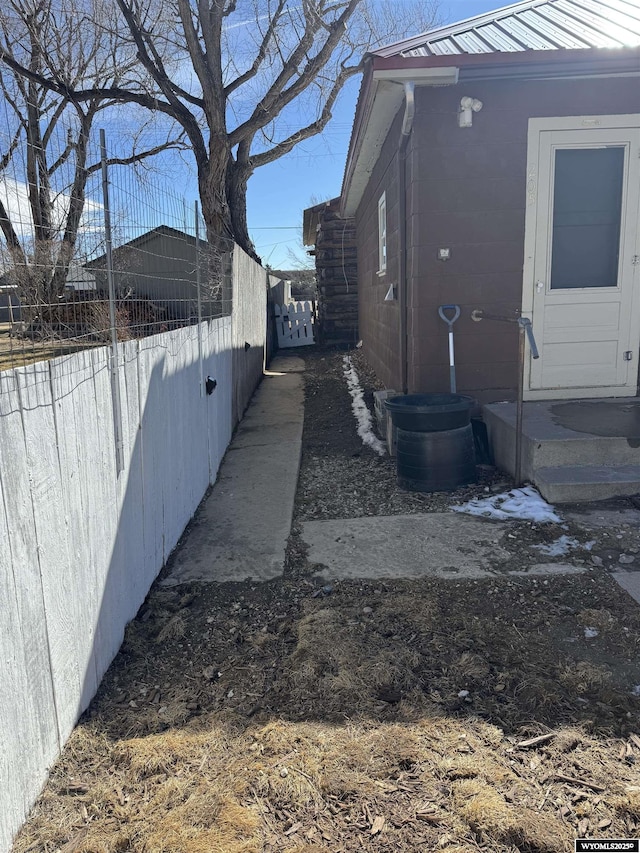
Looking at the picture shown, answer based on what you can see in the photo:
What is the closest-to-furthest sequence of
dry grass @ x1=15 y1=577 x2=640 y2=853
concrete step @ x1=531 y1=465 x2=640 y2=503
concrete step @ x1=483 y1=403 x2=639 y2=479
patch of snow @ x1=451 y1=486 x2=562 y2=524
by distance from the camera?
dry grass @ x1=15 y1=577 x2=640 y2=853
patch of snow @ x1=451 y1=486 x2=562 y2=524
concrete step @ x1=531 y1=465 x2=640 y2=503
concrete step @ x1=483 y1=403 x2=639 y2=479

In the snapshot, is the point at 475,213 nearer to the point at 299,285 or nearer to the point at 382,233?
the point at 382,233

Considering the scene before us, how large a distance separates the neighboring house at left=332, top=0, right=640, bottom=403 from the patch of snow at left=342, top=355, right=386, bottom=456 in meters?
0.82

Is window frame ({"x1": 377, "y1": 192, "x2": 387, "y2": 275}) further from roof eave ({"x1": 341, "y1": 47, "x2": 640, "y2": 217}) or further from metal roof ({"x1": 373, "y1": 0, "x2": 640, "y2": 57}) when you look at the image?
roof eave ({"x1": 341, "y1": 47, "x2": 640, "y2": 217})

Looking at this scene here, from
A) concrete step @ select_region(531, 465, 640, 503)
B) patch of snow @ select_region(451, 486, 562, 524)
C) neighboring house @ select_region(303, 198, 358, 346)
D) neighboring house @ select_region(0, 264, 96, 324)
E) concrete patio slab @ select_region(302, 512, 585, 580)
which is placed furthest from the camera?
neighboring house @ select_region(303, 198, 358, 346)

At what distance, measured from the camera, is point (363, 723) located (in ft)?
7.03

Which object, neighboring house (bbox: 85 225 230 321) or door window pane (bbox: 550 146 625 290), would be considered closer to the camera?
neighboring house (bbox: 85 225 230 321)

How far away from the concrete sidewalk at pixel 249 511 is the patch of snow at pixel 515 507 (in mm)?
1277

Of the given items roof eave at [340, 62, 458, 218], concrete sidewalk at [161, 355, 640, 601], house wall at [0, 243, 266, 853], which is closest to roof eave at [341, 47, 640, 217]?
roof eave at [340, 62, 458, 218]

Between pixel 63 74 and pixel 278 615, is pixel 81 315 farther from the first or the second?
pixel 63 74

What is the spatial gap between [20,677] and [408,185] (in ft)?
15.7

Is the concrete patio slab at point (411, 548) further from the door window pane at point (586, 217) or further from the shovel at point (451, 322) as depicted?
the door window pane at point (586, 217)

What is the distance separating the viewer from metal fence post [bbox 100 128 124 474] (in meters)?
2.64

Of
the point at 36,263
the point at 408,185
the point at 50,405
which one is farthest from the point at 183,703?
the point at 408,185

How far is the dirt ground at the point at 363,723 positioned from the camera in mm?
1736
